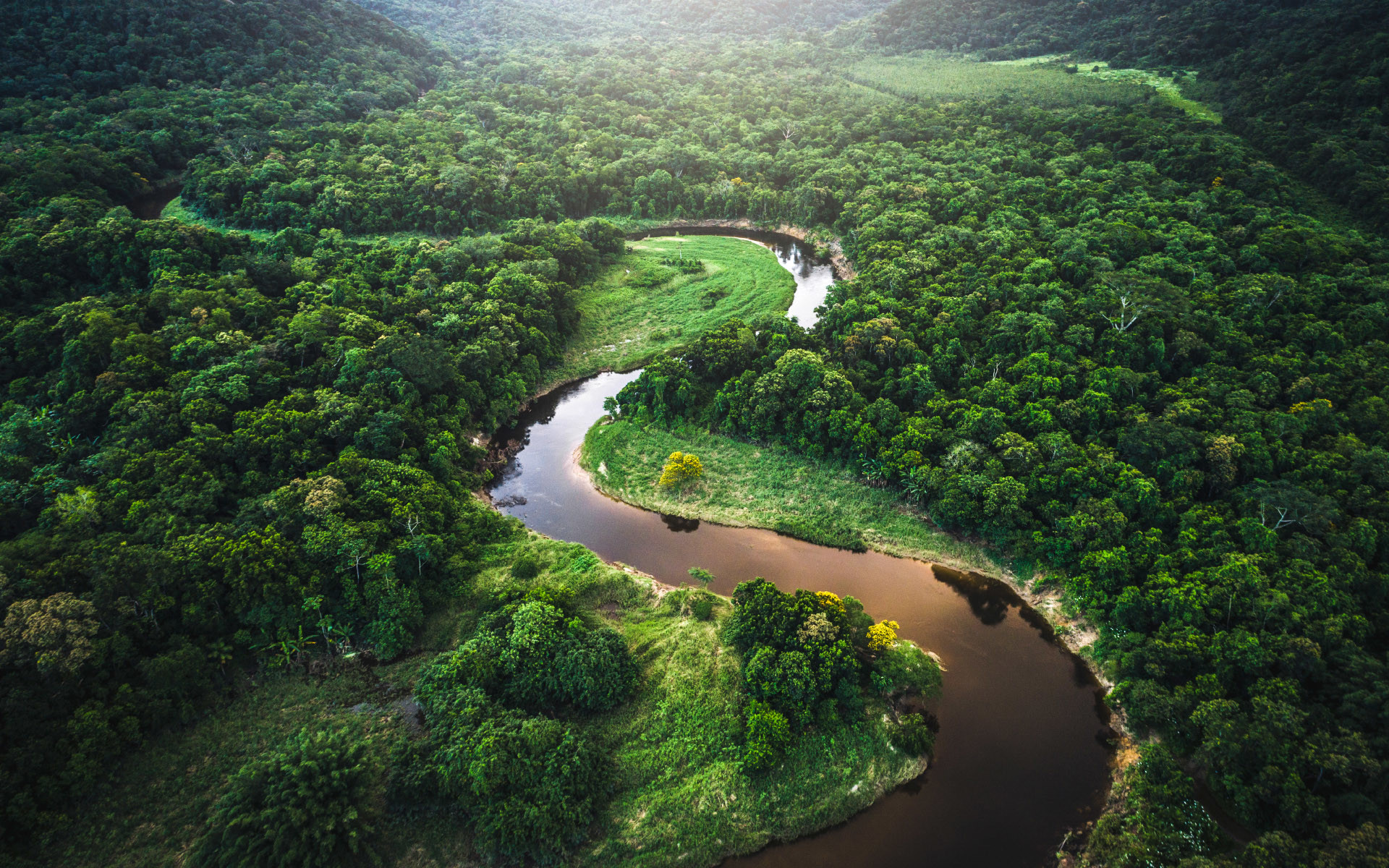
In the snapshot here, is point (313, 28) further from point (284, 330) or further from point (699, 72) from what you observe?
point (284, 330)

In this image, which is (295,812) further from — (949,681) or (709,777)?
(949,681)

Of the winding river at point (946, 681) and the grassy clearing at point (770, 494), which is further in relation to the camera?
the grassy clearing at point (770, 494)

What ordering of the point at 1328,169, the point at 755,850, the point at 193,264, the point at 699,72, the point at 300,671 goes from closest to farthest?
the point at 755,850 → the point at 300,671 → the point at 193,264 → the point at 1328,169 → the point at 699,72

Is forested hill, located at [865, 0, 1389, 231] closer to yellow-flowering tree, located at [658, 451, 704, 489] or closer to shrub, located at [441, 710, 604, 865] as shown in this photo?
yellow-flowering tree, located at [658, 451, 704, 489]

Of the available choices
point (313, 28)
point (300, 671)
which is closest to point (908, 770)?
point (300, 671)

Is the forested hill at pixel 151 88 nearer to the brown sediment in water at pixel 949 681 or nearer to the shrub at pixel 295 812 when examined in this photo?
the shrub at pixel 295 812

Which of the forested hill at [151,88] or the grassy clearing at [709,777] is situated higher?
the forested hill at [151,88]

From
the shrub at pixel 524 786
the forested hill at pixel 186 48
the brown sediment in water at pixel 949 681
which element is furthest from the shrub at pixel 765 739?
the forested hill at pixel 186 48
